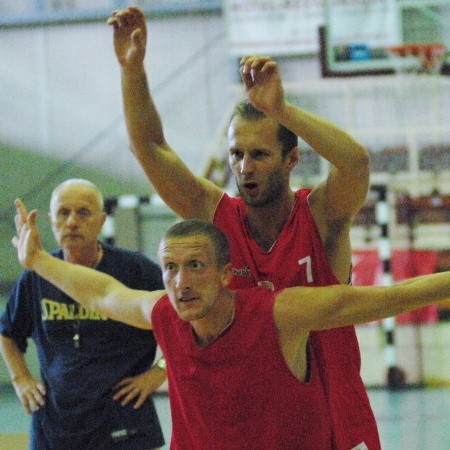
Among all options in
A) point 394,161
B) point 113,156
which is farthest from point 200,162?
point 394,161

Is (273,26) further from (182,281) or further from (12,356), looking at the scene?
(182,281)

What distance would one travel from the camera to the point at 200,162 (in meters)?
14.2

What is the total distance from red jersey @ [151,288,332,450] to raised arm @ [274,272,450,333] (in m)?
0.14

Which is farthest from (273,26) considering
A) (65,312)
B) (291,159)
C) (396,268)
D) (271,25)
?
(291,159)

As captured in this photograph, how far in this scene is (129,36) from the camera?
3.15 meters

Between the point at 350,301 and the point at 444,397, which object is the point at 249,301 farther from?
the point at 444,397

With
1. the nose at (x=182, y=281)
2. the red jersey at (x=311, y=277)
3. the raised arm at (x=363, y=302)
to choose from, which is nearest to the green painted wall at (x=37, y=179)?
the red jersey at (x=311, y=277)

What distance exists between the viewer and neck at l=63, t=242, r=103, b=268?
4105 mm

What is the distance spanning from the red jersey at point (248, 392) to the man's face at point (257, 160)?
0.98 ft

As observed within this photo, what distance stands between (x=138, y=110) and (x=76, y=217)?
40.8 inches

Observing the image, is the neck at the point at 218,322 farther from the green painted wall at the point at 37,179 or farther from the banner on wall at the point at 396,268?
the green painted wall at the point at 37,179

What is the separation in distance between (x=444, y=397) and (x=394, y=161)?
230 inches

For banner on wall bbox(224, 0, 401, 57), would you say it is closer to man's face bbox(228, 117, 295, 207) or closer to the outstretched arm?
the outstretched arm

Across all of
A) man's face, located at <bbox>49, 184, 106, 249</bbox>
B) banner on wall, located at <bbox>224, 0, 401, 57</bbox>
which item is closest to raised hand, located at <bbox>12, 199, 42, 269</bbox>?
man's face, located at <bbox>49, 184, 106, 249</bbox>
